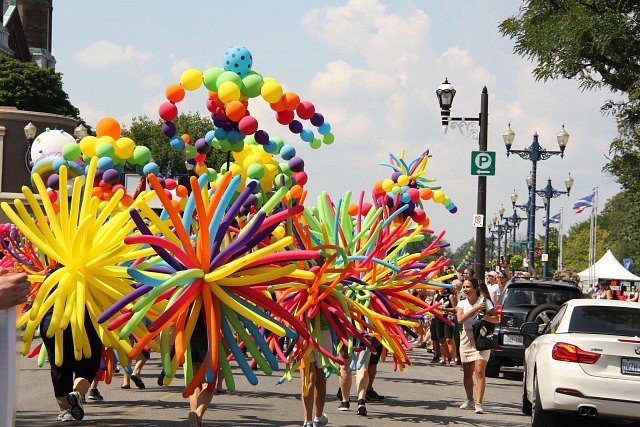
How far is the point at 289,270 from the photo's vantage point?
970cm

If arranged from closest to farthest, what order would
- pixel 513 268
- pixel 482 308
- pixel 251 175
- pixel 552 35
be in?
pixel 482 308, pixel 251 175, pixel 552 35, pixel 513 268

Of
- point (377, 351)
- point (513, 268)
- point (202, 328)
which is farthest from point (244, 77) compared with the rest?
point (513, 268)

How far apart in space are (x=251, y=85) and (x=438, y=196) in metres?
9.03

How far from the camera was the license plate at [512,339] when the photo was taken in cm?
1975

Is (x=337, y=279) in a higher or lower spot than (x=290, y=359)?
higher

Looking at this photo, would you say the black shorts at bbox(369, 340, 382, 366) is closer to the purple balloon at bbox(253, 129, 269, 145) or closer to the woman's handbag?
the woman's handbag

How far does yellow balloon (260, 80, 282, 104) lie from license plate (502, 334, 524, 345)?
22.8 feet

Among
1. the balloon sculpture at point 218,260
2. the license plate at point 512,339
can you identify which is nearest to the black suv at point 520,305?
the license plate at point 512,339

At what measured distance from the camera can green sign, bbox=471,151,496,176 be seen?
76.0ft

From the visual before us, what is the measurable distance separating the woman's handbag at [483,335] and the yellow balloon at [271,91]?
4110mm

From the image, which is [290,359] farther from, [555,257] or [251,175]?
[555,257]

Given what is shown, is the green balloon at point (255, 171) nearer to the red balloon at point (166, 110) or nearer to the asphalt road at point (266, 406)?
the red balloon at point (166, 110)

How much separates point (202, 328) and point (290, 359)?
2.94 meters

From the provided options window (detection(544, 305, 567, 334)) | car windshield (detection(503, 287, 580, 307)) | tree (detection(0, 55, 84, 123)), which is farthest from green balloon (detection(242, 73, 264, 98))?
tree (detection(0, 55, 84, 123))
